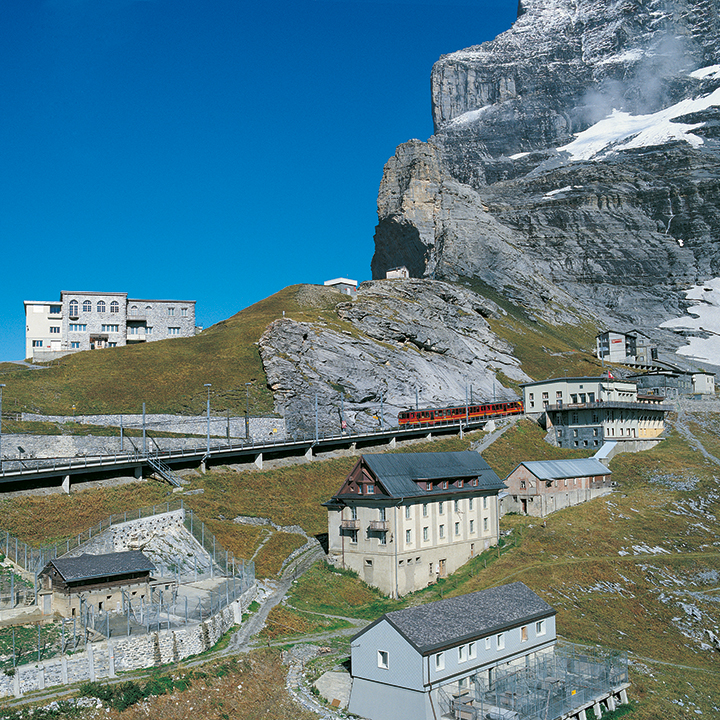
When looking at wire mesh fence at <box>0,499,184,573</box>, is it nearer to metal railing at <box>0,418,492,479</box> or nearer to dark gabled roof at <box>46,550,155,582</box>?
dark gabled roof at <box>46,550,155,582</box>

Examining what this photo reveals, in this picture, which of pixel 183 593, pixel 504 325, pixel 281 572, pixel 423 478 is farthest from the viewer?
pixel 504 325

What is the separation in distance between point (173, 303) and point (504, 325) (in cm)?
8863

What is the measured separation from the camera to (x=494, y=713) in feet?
127

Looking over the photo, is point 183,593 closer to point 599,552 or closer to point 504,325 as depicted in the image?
point 599,552

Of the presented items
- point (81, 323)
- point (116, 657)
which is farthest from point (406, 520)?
point (81, 323)

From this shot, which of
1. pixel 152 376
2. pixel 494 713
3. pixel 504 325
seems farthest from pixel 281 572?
pixel 504 325

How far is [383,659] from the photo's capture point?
136 feet

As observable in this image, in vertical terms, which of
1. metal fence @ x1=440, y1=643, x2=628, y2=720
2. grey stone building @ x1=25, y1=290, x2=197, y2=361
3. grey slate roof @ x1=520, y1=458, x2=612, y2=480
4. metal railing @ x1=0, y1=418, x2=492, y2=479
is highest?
grey stone building @ x1=25, y1=290, x2=197, y2=361

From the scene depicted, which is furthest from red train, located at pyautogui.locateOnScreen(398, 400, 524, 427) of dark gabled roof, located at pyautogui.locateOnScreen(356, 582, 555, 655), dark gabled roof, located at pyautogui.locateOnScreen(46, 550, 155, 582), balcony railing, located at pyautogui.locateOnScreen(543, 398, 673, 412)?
dark gabled roof, located at pyautogui.locateOnScreen(46, 550, 155, 582)

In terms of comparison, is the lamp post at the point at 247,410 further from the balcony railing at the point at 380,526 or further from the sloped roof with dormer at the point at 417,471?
the balcony railing at the point at 380,526

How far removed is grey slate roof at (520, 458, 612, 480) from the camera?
79.6 meters

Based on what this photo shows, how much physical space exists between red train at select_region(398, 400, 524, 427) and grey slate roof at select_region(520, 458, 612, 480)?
31.8 m

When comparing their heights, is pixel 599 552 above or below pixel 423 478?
below

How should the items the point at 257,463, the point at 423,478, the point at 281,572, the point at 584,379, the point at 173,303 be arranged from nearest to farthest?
the point at 281,572 < the point at 423,478 < the point at 257,463 < the point at 584,379 < the point at 173,303
